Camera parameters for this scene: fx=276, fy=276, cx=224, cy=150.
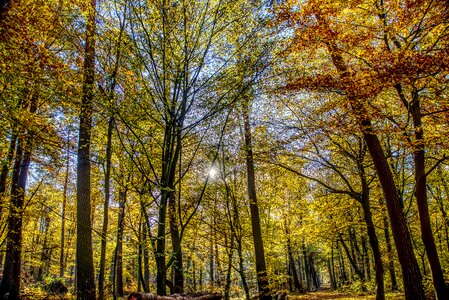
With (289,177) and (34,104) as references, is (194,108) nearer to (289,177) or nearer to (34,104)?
(34,104)

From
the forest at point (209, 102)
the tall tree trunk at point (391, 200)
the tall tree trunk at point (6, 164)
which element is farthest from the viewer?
the tall tree trunk at point (6, 164)

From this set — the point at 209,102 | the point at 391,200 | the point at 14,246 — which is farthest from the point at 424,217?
the point at 14,246

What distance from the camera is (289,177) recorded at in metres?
12.9

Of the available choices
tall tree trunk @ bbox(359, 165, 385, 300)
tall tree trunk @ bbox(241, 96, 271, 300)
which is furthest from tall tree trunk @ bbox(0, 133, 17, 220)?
tall tree trunk @ bbox(359, 165, 385, 300)

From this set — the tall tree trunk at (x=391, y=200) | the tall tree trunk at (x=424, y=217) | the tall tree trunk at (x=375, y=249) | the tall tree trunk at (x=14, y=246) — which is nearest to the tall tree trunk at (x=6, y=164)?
the tall tree trunk at (x=14, y=246)

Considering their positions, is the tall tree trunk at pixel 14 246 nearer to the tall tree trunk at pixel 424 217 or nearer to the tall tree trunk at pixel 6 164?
the tall tree trunk at pixel 6 164

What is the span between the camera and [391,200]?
7.63 m

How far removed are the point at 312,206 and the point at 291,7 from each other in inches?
320

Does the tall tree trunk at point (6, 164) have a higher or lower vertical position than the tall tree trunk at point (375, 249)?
higher

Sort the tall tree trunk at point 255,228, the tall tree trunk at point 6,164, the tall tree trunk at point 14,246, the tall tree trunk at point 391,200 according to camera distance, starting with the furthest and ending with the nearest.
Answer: the tall tree trunk at point 255,228
the tall tree trunk at point 14,246
the tall tree trunk at point 6,164
the tall tree trunk at point 391,200

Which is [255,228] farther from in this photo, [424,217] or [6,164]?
[6,164]

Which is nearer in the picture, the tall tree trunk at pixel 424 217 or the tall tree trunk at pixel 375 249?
the tall tree trunk at pixel 424 217

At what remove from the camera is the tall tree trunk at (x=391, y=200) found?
6.98 m

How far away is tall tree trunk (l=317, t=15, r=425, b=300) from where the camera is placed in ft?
Result: 22.9
